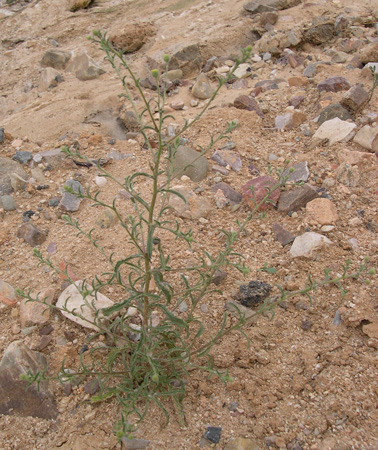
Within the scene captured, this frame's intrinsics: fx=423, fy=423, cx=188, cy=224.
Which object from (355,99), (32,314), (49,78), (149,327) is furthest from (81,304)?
(49,78)

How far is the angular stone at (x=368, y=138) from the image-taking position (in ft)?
11.0

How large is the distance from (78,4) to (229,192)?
5043 mm

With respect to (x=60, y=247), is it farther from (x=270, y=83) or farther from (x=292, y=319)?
(x=270, y=83)

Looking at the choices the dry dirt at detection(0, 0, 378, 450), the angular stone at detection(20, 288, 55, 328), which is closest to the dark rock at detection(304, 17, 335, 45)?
the dry dirt at detection(0, 0, 378, 450)

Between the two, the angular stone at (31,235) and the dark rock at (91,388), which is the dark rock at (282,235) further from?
the angular stone at (31,235)

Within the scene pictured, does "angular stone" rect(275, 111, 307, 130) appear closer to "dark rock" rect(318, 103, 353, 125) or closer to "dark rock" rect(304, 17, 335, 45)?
"dark rock" rect(318, 103, 353, 125)

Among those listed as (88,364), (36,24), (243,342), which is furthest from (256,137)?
(36,24)

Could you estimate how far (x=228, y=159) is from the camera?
3535 mm

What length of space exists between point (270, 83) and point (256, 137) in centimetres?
97

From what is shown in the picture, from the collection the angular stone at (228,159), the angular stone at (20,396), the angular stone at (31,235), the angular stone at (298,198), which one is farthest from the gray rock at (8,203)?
the angular stone at (298,198)

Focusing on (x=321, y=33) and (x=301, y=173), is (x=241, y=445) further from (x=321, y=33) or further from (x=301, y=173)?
(x=321, y=33)

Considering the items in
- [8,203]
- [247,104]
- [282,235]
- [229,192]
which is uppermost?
[8,203]

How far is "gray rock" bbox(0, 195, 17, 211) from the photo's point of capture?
3264 millimetres

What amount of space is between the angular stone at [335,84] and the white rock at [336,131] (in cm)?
57
